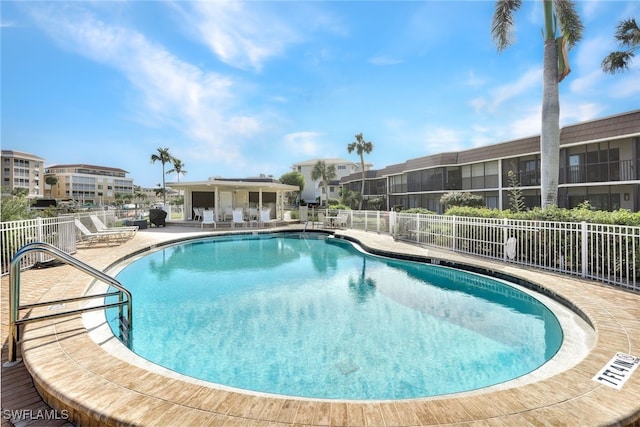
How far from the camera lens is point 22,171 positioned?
63906 millimetres

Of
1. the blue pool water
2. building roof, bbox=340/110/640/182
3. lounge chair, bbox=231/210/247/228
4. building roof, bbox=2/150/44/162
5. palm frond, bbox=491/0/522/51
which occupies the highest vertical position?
building roof, bbox=2/150/44/162

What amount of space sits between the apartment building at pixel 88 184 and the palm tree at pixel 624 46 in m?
90.0

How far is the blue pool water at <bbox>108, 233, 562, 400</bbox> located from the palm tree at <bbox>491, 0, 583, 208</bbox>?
4.64 meters

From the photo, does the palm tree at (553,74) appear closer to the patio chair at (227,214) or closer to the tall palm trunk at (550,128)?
the tall palm trunk at (550,128)

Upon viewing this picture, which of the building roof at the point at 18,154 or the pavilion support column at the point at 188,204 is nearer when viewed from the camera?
the pavilion support column at the point at 188,204

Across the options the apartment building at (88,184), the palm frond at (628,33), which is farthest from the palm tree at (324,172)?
the apartment building at (88,184)

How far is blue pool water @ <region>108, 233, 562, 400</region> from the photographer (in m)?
3.65

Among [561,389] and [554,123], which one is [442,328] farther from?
[554,123]

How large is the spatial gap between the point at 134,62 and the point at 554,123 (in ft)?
49.3

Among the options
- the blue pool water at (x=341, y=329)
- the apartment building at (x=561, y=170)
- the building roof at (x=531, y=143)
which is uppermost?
the building roof at (x=531, y=143)

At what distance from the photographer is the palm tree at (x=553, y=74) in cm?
972

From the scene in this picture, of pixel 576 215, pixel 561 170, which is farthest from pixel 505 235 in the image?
pixel 561 170

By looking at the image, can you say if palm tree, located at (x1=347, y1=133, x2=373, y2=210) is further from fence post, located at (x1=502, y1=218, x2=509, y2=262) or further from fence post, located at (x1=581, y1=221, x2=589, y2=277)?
fence post, located at (x1=581, y1=221, x2=589, y2=277)

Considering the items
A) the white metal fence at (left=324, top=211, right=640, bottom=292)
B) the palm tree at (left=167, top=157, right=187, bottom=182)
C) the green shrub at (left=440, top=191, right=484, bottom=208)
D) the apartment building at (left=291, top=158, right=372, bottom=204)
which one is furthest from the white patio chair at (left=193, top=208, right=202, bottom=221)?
the palm tree at (left=167, top=157, right=187, bottom=182)
